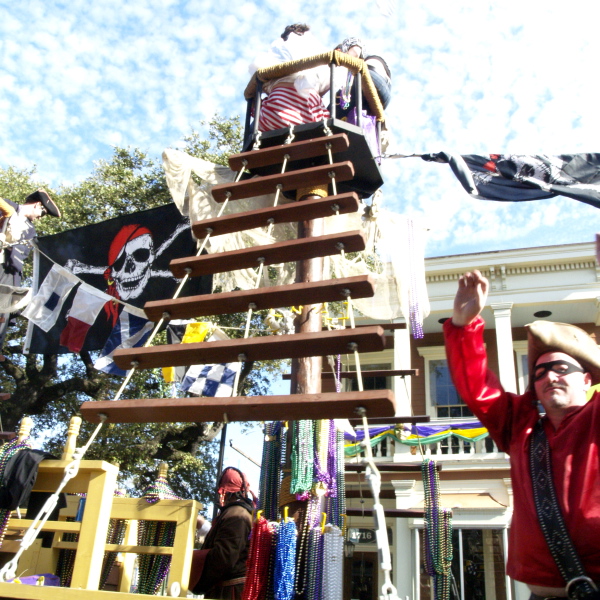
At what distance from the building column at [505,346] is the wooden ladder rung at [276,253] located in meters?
9.68

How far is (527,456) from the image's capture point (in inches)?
87.8

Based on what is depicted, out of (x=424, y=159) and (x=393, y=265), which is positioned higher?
(x=424, y=159)

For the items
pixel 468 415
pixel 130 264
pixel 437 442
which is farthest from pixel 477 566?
pixel 130 264

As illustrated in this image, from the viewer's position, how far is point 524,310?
1397 cm

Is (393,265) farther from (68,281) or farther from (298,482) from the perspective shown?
(68,281)

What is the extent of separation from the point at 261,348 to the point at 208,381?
19.5 ft

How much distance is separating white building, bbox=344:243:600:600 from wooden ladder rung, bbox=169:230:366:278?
7.84 metres

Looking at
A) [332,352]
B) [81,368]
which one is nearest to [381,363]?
[81,368]

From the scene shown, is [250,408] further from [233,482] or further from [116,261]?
[116,261]

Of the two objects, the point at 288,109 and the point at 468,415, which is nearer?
the point at 288,109

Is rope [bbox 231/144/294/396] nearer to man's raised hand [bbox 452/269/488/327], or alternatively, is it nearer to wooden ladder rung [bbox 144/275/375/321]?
wooden ladder rung [bbox 144/275/375/321]

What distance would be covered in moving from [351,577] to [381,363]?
5.22 metres

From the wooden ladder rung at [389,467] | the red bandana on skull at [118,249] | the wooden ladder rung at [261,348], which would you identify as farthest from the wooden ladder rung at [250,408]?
the red bandana on skull at [118,249]

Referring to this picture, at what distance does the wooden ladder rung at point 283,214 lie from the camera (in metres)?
3.86
